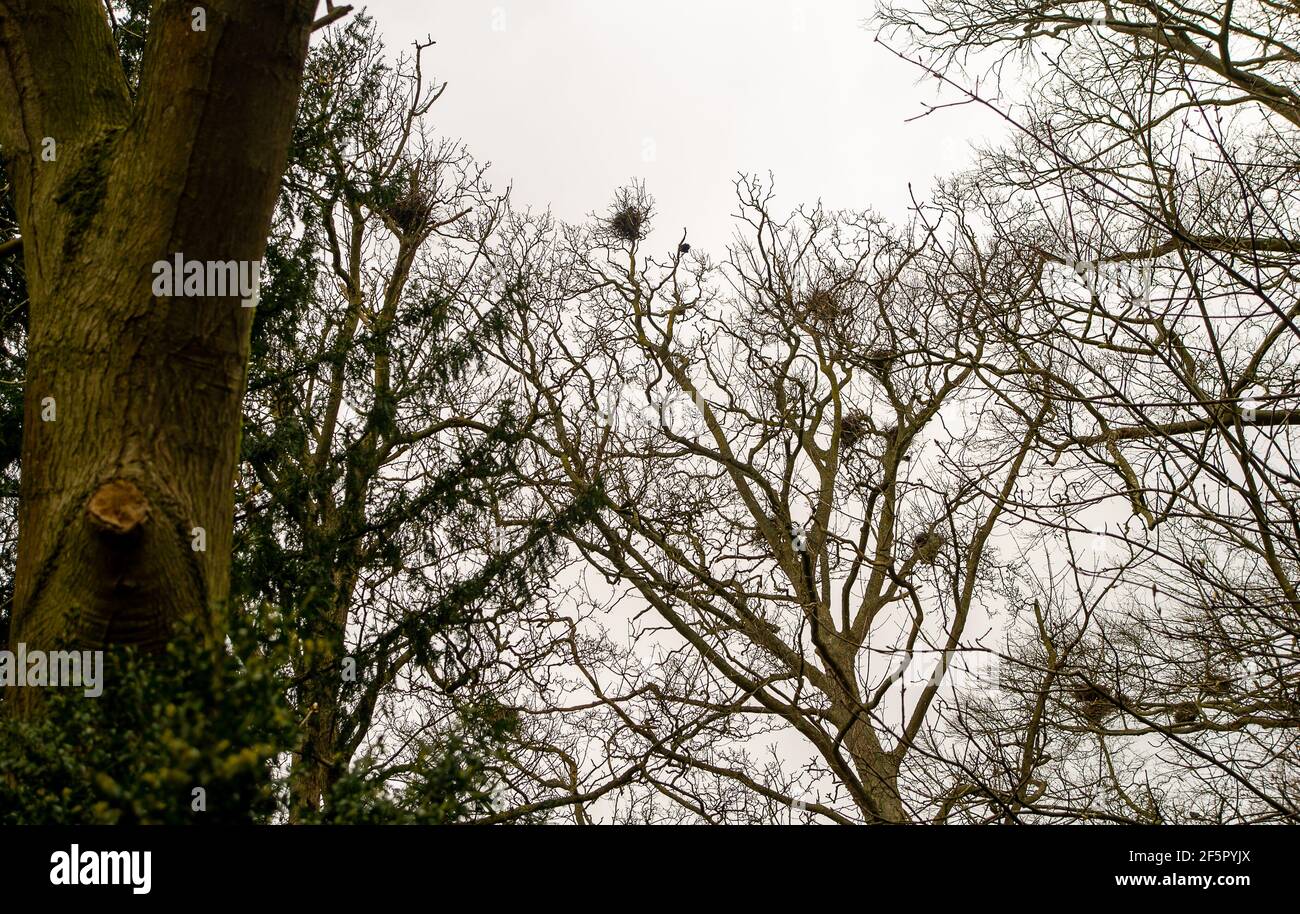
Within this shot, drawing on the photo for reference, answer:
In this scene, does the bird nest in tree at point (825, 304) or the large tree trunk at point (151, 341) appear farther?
the bird nest in tree at point (825, 304)

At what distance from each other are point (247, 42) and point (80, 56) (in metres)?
1.13

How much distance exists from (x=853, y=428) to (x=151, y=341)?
757cm

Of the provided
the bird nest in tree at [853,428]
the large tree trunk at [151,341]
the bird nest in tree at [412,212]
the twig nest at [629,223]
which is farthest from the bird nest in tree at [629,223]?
the large tree trunk at [151,341]

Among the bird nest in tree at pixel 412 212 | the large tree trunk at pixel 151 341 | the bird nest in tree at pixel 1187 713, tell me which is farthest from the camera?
the bird nest in tree at pixel 412 212

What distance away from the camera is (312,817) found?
2770 mm

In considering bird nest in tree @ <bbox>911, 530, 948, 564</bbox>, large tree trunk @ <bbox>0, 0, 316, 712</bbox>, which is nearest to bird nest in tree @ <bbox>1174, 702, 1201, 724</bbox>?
bird nest in tree @ <bbox>911, 530, 948, 564</bbox>

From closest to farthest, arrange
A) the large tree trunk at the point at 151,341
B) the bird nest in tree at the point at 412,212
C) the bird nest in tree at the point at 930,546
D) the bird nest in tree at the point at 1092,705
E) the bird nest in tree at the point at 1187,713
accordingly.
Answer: the large tree trunk at the point at 151,341
the bird nest in tree at the point at 1092,705
the bird nest in tree at the point at 1187,713
the bird nest in tree at the point at 930,546
the bird nest in tree at the point at 412,212

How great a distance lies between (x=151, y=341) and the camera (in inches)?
131

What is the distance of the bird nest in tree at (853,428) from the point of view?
9.16m

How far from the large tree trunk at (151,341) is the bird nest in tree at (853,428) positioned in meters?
6.33

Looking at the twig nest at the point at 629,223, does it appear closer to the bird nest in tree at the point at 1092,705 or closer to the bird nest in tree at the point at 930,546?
the bird nest in tree at the point at 930,546

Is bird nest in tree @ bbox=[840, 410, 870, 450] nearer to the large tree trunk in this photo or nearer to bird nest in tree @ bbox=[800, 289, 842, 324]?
bird nest in tree @ bbox=[800, 289, 842, 324]
